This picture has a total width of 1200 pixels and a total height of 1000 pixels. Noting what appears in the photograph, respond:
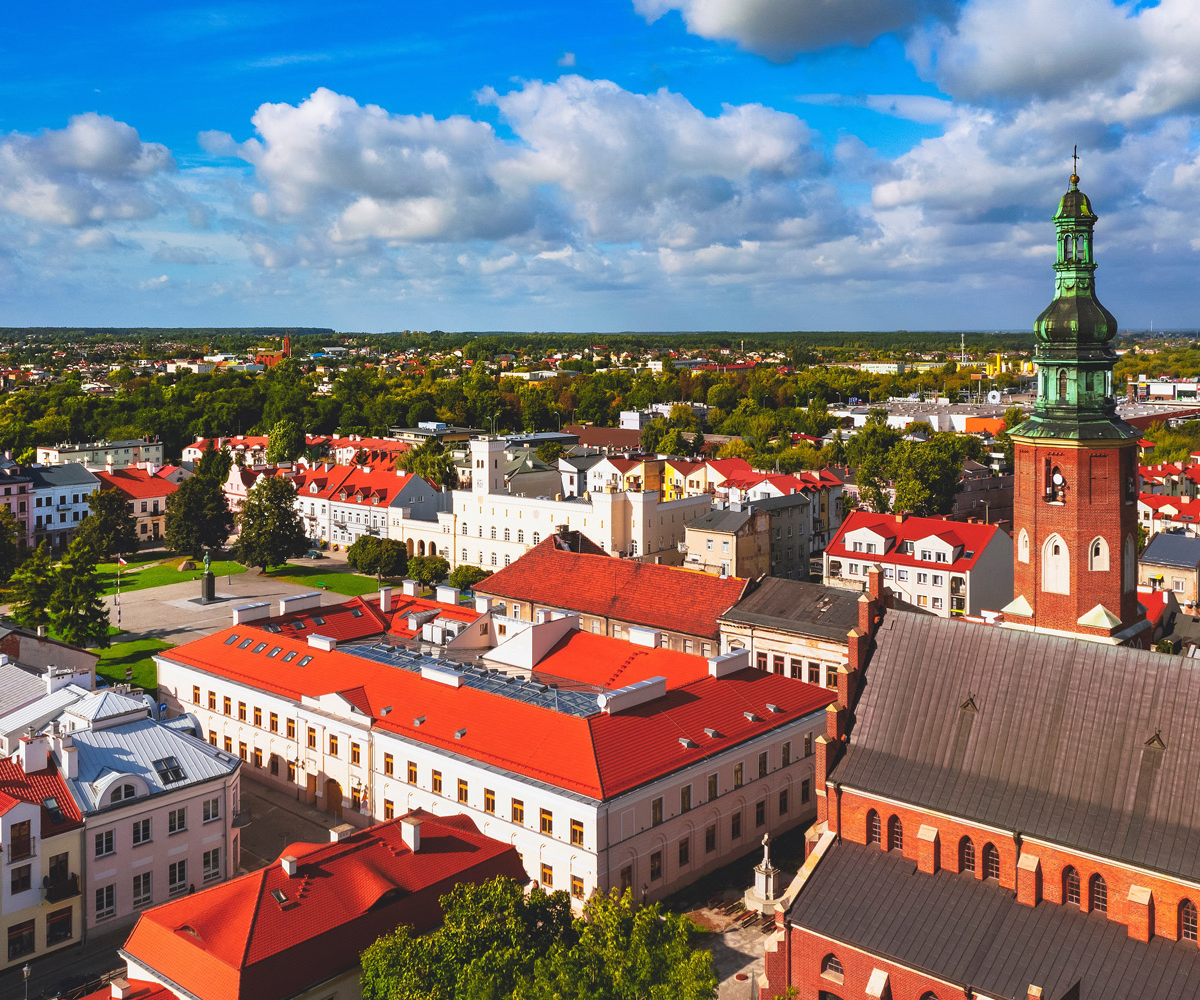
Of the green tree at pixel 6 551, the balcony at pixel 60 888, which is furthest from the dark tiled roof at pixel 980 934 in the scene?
the green tree at pixel 6 551

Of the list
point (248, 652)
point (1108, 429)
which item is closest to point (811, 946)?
point (1108, 429)

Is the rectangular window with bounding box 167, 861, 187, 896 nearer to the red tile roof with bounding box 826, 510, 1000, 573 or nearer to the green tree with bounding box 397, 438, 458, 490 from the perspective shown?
the red tile roof with bounding box 826, 510, 1000, 573

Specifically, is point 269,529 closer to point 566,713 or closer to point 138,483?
point 138,483

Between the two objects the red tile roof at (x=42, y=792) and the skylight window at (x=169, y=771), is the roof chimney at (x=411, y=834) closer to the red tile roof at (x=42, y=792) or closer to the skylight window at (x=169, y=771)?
the skylight window at (x=169, y=771)

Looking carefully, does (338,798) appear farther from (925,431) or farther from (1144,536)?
(925,431)

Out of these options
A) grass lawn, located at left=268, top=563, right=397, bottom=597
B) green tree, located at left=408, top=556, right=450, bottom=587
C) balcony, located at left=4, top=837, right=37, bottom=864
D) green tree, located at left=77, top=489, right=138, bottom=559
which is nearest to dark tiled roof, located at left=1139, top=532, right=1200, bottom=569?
green tree, located at left=408, top=556, right=450, bottom=587
